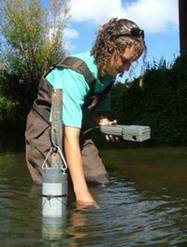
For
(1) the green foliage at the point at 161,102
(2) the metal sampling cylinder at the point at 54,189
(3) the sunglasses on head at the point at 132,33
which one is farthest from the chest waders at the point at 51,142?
(1) the green foliage at the point at 161,102

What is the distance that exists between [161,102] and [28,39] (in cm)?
1871

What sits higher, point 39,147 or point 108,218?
point 39,147

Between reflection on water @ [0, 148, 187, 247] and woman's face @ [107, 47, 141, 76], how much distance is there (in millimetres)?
1113

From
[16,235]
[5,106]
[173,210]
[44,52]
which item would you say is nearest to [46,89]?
[16,235]

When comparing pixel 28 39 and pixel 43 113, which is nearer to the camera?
pixel 43 113

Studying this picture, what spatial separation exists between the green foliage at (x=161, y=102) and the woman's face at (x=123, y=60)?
39.0 feet

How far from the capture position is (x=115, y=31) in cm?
458

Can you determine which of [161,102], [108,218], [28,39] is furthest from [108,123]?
[28,39]

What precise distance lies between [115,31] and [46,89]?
903 mm

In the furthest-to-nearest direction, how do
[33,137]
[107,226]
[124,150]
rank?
[124,150] → [33,137] → [107,226]

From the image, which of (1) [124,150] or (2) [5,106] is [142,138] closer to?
(1) [124,150]

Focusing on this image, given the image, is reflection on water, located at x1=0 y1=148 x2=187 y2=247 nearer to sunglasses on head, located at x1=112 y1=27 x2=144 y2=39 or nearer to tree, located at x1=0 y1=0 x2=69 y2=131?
sunglasses on head, located at x1=112 y1=27 x2=144 y2=39

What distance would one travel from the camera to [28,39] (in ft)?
117

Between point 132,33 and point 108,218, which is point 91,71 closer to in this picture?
point 132,33
